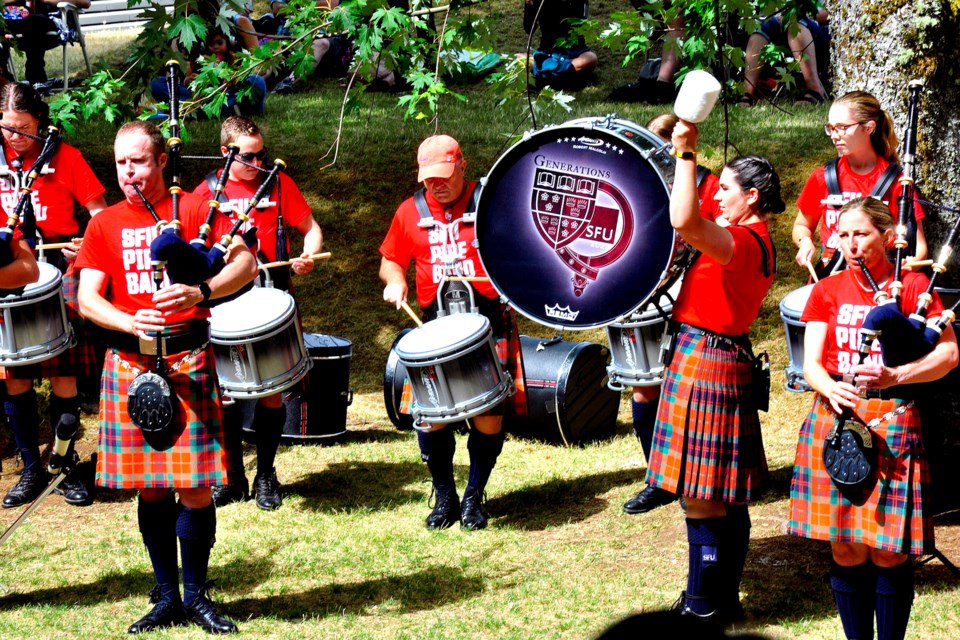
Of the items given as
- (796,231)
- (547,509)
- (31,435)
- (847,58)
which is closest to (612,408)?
(547,509)

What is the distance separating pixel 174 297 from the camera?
3906 mm

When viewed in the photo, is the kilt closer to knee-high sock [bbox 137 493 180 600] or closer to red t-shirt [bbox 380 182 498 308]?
red t-shirt [bbox 380 182 498 308]

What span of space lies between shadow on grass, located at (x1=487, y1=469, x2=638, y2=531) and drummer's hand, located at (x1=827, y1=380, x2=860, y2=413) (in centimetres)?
214

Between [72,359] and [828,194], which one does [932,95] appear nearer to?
[828,194]

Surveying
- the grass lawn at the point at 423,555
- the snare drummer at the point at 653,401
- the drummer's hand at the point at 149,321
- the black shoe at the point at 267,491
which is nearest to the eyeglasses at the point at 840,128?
the snare drummer at the point at 653,401

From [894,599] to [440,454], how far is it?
229 centimetres

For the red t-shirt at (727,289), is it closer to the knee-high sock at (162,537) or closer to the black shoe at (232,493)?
the knee-high sock at (162,537)

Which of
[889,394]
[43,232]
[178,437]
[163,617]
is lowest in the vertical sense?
[163,617]

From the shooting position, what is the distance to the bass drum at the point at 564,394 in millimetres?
6660

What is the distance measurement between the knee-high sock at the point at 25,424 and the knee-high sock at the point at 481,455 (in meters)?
2.24

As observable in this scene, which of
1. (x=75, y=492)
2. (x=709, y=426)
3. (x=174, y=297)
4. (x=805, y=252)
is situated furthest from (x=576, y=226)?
(x=75, y=492)

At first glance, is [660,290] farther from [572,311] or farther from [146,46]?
[146,46]

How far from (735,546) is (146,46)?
11.9 ft

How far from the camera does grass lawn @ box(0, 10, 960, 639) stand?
4473 millimetres
